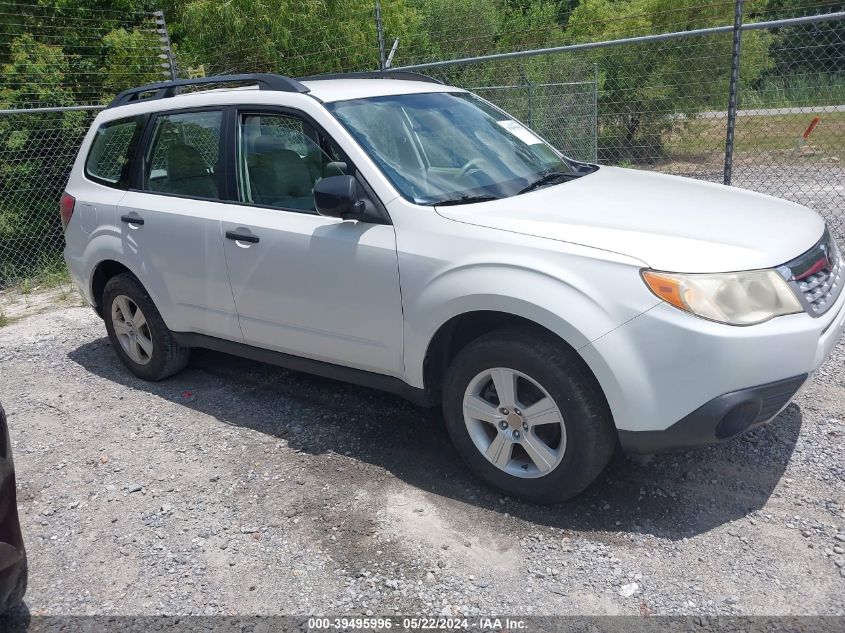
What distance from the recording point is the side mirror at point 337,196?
3.60m

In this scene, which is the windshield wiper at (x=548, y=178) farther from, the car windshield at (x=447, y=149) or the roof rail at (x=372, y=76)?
the roof rail at (x=372, y=76)

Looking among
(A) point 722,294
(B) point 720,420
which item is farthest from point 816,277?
(B) point 720,420

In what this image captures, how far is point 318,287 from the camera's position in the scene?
12.8ft

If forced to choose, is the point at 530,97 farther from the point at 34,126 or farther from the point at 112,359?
the point at 112,359

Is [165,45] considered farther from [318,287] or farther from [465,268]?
[465,268]

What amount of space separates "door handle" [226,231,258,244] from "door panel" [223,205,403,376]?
0.06 feet

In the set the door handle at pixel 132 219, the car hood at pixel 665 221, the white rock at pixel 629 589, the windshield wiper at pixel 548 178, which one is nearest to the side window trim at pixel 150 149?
the door handle at pixel 132 219

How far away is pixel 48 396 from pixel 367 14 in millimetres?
10775

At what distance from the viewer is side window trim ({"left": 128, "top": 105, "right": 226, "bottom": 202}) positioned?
4.42 m

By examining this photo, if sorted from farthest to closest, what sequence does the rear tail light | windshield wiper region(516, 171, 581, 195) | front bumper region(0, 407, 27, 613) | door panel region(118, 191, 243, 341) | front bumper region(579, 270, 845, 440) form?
the rear tail light
door panel region(118, 191, 243, 341)
windshield wiper region(516, 171, 581, 195)
front bumper region(579, 270, 845, 440)
front bumper region(0, 407, 27, 613)

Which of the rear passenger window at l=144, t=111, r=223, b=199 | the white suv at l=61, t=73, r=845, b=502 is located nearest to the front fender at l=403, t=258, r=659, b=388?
the white suv at l=61, t=73, r=845, b=502

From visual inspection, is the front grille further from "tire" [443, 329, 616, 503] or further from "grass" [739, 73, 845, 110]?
"grass" [739, 73, 845, 110]

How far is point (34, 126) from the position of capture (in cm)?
927

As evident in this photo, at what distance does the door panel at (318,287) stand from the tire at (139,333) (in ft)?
3.16
